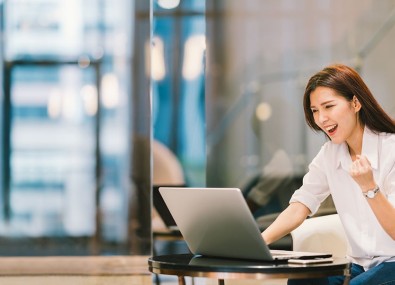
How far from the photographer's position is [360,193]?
2.75m

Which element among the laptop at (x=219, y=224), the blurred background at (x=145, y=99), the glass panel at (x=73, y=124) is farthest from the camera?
the glass panel at (x=73, y=124)

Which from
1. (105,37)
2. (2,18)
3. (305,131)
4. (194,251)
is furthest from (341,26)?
(194,251)

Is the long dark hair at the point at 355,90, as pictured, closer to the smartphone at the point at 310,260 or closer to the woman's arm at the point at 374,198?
the woman's arm at the point at 374,198

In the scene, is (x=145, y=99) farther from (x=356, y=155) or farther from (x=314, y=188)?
(x=356, y=155)

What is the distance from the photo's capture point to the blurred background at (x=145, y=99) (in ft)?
16.6

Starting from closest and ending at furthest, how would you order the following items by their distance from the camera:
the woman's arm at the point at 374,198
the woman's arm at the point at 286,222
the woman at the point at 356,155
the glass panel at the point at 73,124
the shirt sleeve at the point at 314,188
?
the woman's arm at the point at 374,198, the woman at the point at 356,155, the woman's arm at the point at 286,222, the shirt sleeve at the point at 314,188, the glass panel at the point at 73,124

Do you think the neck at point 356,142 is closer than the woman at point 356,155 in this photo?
No

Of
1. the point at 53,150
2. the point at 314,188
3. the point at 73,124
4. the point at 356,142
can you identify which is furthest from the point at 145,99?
the point at 356,142

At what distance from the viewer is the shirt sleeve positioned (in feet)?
9.47

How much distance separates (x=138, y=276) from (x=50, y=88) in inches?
66.2

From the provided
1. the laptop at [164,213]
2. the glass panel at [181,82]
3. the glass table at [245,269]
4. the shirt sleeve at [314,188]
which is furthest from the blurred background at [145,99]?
the glass table at [245,269]

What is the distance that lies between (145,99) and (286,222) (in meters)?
3.40

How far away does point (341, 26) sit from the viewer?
508 centimetres

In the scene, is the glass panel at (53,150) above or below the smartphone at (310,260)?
above
